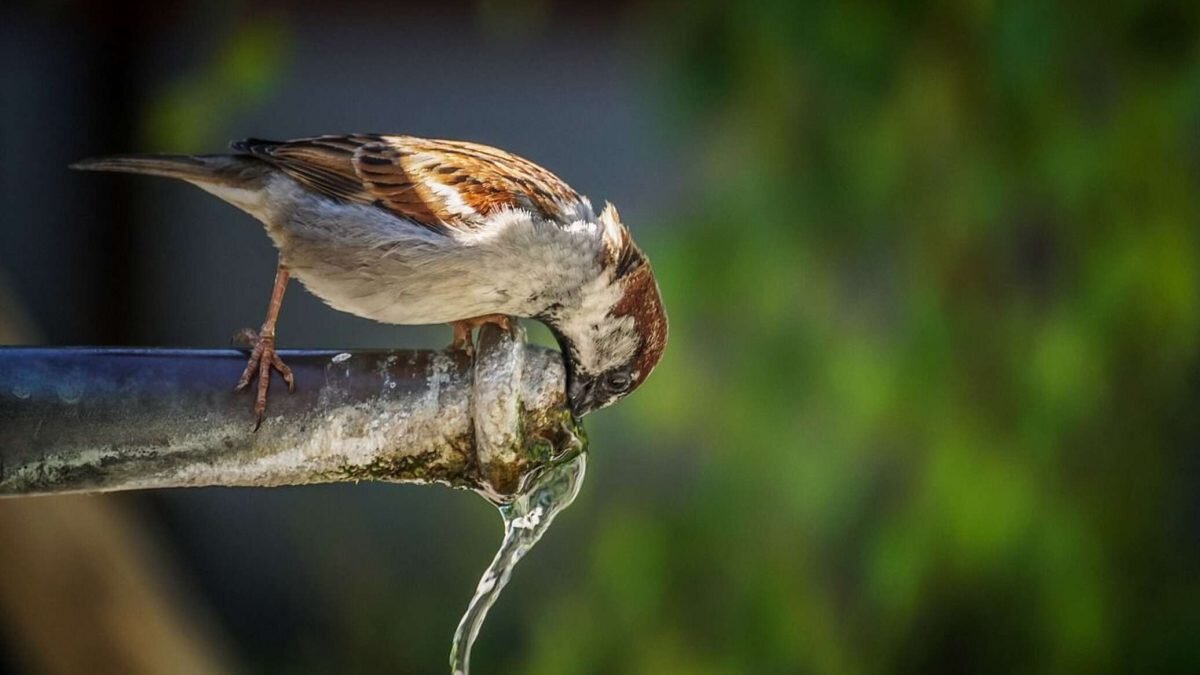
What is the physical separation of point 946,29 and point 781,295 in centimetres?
52

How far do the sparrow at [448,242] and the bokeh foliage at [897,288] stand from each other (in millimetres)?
851

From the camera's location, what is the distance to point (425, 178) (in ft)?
5.83

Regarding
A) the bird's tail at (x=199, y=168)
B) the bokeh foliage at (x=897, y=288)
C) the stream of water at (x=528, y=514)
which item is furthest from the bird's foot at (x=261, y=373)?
the bokeh foliage at (x=897, y=288)

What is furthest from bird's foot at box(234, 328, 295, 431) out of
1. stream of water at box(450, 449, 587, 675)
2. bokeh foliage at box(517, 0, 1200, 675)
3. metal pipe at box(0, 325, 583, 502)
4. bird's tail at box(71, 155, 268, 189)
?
bokeh foliage at box(517, 0, 1200, 675)

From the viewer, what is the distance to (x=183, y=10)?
3.93 m

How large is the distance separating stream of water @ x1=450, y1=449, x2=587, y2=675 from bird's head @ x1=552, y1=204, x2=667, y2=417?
0.09 m

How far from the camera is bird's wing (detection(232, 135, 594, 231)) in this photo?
169cm

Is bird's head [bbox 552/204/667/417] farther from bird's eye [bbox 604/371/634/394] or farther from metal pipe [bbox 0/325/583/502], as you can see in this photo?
metal pipe [bbox 0/325/583/502]

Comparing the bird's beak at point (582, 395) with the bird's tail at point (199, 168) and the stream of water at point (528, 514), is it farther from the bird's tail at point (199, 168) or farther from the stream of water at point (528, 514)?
the bird's tail at point (199, 168)

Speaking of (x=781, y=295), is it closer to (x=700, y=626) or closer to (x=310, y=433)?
(x=700, y=626)

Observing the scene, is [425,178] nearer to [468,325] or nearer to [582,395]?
[468,325]

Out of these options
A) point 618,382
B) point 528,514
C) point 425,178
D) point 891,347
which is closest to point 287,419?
point 528,514

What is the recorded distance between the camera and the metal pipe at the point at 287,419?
1.19m

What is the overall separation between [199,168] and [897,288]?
4.07ft
